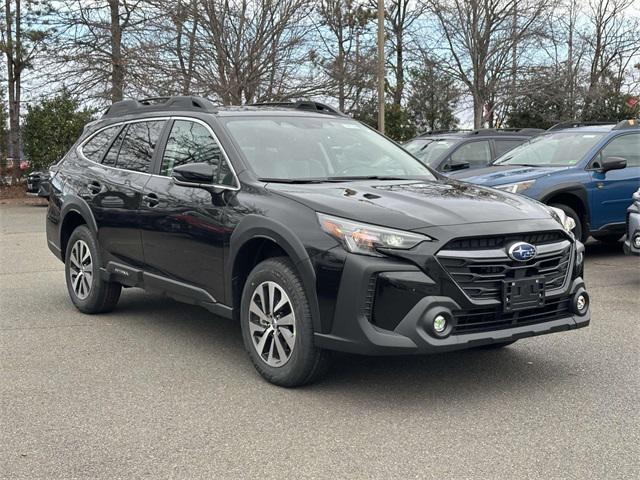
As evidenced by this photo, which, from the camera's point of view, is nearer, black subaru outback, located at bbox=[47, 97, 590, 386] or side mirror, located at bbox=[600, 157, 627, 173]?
black subaru outback, located at bbox=[47, 97, 590, 386]

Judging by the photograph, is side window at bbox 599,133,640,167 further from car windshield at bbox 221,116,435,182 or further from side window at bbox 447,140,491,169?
car windshield at bbox 221,116,435,182

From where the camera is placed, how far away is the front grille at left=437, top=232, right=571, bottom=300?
4.20 metres

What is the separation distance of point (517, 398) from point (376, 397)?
2.67 ft

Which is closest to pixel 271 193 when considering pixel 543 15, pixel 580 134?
pixel 580 134

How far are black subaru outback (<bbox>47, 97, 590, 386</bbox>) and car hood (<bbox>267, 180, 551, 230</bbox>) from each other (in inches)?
0.5

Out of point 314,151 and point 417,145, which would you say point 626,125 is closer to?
point 417,145

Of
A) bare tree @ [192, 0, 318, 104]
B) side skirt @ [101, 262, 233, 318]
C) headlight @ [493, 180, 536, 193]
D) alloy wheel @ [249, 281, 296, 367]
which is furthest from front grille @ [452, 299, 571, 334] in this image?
bare tree @ [192, 0, 318, 104]

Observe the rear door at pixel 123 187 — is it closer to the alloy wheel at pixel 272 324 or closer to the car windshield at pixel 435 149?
the alloy wheel at pixel 272 324

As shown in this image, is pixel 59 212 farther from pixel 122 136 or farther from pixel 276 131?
pixel 276 131

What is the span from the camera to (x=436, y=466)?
3.52m

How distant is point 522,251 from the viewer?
434 cm

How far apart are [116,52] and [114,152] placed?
600 inches

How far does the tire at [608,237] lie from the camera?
969 cm

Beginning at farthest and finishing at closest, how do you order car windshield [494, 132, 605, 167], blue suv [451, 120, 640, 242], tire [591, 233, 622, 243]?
car windshield [494, 132, 605, 167]
tire [591, 233, 622, 243]
blue suv [451, 120, 640, 242]
